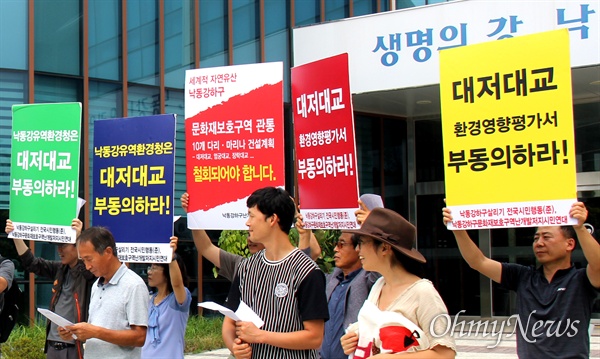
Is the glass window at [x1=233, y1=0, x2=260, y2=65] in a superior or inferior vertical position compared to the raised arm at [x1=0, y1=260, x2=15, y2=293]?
superior

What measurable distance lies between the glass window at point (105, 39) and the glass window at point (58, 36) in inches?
10.7

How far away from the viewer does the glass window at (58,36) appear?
13477 millimetres

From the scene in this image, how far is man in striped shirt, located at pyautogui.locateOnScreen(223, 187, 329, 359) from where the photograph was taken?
3.96 meters

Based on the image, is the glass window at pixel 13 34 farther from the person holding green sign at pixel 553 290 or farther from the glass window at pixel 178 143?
the person holding green sign at pixel 553 290

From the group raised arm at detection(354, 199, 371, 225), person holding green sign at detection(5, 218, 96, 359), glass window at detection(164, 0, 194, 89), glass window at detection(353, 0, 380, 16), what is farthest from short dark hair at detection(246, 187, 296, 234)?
glass window at detection(353, 0, 380, 16)

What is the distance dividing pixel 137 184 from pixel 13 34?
8.34m

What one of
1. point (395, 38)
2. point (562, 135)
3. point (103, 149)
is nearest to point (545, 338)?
point (562, 135)

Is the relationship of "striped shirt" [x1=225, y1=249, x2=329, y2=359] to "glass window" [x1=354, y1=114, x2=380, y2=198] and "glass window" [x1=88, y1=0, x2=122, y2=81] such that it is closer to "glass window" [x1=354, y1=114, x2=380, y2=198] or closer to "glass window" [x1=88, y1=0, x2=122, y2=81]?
"glass window" [x1=88, y1=0, x2=122, y2=81]

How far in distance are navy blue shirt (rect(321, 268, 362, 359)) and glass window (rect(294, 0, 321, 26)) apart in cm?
1239

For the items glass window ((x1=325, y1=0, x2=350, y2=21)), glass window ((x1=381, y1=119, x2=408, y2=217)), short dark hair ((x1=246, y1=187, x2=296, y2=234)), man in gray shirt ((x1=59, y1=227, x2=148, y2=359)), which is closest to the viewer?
short dark hair ((x1=246, y1=187, x2=296, y2=234))

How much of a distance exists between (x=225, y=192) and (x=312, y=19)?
12071 millimetres

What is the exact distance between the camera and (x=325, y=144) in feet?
18.1

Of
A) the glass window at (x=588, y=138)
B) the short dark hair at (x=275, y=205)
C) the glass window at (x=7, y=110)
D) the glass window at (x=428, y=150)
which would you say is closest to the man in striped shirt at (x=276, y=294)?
the short dark hair at (x=275, y=205)

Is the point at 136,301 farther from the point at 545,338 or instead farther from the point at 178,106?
the point at 178,106
